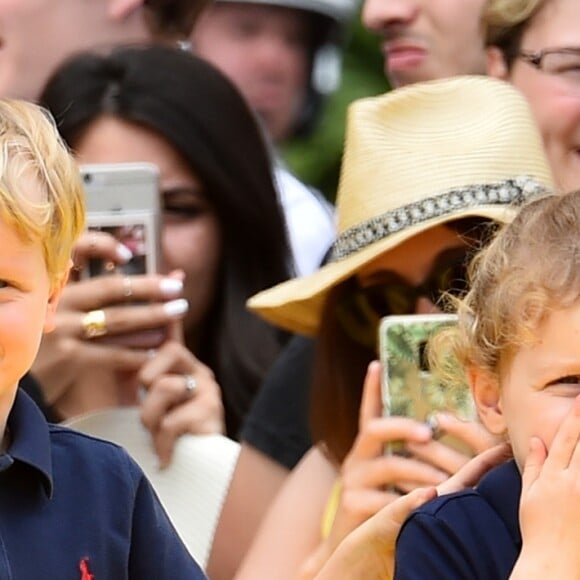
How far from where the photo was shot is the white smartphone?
3.44 m

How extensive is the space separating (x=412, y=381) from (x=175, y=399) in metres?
0.61

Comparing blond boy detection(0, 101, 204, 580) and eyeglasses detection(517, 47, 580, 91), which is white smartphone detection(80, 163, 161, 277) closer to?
eyeglasses detection(517, 47, 580, 91)

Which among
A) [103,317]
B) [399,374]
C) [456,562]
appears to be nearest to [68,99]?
[103,317]

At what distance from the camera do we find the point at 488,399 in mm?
2316

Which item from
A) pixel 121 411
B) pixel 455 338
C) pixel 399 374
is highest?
pixel 455 338

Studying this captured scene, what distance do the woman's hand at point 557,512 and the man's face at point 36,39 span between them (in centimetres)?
219

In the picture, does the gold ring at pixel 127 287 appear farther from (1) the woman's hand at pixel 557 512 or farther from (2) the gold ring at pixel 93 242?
(1) the woman's hand at pixel 557 512

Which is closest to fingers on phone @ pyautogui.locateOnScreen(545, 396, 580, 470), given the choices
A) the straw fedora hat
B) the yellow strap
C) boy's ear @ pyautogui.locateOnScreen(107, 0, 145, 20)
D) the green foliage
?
the straw fedora hat

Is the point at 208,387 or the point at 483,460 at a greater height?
the point at 483,460

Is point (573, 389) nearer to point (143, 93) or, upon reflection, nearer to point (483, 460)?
point (483, 460)

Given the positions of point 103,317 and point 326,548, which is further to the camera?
point 103,317

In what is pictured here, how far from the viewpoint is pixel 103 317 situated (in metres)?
3.39

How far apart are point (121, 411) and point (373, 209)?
1.88ft

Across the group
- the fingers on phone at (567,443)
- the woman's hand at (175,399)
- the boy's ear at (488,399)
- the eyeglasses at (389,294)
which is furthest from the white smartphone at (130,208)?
the fingers on phone at (567,443)
